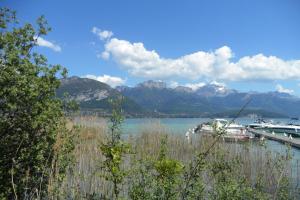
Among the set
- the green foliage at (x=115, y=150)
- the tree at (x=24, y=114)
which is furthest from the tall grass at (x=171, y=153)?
the green foliage at (x=115, y=150)

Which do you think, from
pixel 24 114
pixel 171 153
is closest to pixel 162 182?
pixel 24 114

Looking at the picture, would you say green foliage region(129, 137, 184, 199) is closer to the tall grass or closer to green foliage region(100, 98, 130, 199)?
green foliage region(100, 98, 130, 199)

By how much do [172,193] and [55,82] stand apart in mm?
3847

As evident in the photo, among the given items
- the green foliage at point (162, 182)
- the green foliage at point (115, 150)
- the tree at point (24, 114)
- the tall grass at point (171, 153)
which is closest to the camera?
the green foliage at point (162, 182)

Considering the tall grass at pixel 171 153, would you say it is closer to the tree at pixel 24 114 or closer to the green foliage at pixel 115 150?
the tree at pixel 24 114

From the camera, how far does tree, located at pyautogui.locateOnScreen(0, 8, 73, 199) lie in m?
7.41

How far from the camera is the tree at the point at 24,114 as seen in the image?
7406 mm

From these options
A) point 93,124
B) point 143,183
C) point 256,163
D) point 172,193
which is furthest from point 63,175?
point 93,124

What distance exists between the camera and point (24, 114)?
25.4ft

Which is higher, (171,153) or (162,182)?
(162,182)

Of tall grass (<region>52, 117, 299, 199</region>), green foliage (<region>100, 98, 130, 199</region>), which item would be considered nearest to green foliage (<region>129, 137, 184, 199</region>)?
green foliage (<region>100, 98, 130, 199</region>)

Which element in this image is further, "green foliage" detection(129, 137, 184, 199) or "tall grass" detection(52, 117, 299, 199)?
"tall grass" detection(52, 117, 299, 199)

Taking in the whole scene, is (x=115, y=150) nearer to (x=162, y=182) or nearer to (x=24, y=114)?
(x=162, y=182)

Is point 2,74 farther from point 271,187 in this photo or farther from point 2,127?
point 271,187
